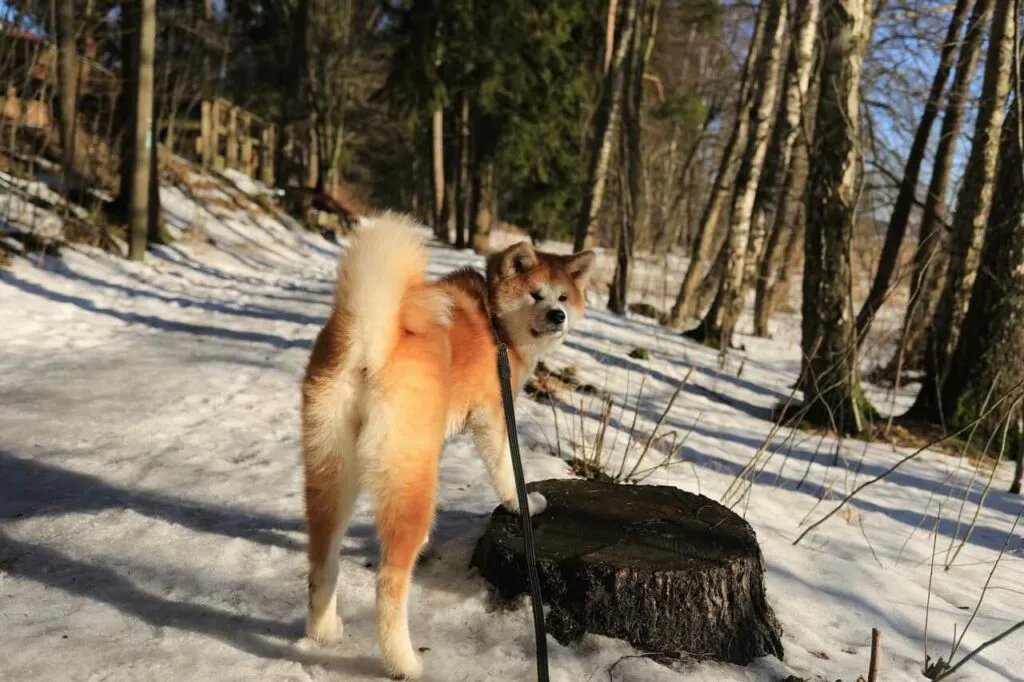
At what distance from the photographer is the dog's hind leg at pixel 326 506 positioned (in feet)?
7.37

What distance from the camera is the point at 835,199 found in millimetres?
6395

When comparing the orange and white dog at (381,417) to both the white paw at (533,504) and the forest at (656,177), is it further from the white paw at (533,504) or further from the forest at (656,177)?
the forest at (656,177)

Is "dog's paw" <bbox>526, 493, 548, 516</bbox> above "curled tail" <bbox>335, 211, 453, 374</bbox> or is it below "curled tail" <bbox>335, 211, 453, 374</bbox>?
below

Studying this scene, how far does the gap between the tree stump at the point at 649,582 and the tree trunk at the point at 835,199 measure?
13.1 feet


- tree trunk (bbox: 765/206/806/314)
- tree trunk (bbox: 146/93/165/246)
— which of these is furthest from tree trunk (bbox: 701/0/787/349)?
tree trunk (bbox: 146/93/165/246)

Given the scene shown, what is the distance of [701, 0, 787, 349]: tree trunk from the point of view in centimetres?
1021

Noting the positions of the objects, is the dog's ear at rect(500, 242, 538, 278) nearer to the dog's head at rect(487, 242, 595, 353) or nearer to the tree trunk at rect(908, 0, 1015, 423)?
the dog's head at rect(487, 242, 595, 353)

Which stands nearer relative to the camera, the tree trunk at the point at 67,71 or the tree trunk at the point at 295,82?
the tree trunk at the point at 67,71

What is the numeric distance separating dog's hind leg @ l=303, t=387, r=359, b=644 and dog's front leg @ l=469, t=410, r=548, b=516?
807 mm

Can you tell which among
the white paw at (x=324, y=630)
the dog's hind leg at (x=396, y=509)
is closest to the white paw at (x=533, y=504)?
the dog's hind leg at (x=396, y=509)

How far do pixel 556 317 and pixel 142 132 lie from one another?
10.4 meters

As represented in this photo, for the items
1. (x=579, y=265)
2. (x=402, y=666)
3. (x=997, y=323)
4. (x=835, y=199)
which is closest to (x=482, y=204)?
(x=835, y=199)

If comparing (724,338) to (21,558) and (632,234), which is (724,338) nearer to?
(632,234)

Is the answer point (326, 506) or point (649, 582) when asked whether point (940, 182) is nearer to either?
point (649, 582)
